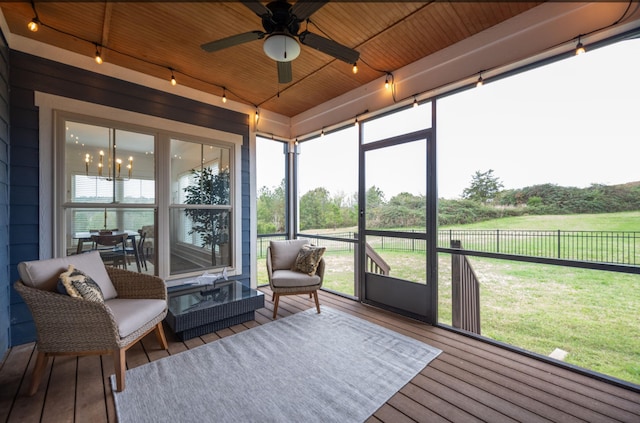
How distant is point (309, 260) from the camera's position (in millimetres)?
3420

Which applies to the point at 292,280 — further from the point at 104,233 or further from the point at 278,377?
the point at 104,233

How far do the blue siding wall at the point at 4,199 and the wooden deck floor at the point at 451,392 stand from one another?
0.30m

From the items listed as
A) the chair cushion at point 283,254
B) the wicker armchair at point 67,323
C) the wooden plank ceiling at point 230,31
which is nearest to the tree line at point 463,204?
the chair cushion at point 283,254

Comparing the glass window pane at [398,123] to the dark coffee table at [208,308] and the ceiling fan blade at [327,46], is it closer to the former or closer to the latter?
the ceiling fan blade at [327,46]

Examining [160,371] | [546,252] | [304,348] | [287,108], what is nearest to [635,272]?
[546,252]

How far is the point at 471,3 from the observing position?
2.29 metres

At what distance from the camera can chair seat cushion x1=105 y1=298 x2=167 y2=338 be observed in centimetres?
199

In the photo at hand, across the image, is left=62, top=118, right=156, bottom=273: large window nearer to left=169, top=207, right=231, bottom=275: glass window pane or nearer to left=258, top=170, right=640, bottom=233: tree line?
left=169, top=207, right=231, bottom=275: glass window pane

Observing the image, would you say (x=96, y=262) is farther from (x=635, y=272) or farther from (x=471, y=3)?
(x=635, y=272)

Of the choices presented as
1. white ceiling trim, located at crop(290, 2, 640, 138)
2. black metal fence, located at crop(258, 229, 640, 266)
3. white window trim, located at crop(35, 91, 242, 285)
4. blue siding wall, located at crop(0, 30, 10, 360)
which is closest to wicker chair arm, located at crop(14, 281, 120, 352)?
blue siding wall, located at crop(0, 30, 10, 360)

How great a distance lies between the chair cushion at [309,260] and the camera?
3.40m

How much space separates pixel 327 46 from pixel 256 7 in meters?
0.60

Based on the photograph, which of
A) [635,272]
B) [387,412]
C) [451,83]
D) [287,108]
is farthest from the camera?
[287,108]

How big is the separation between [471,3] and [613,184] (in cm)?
189
